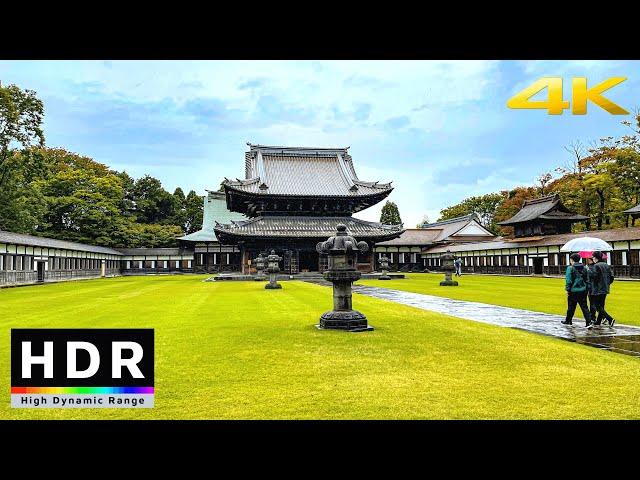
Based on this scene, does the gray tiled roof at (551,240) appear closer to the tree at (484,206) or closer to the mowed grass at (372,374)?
the tree at (484,206)

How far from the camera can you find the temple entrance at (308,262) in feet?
138

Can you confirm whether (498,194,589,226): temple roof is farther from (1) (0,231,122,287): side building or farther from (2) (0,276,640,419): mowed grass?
(1) (0,231,122,287): side building

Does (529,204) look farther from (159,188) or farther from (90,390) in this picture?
(90,390)

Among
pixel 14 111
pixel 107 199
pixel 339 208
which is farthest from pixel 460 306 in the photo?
pixel 107 199

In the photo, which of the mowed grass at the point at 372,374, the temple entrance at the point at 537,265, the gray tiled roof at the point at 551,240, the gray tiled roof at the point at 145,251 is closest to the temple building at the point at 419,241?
the gray tiled roof at the point at 551,240

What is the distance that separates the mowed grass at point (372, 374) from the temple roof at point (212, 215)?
1749 inches

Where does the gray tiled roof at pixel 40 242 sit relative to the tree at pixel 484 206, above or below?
below

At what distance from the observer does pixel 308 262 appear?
139ft

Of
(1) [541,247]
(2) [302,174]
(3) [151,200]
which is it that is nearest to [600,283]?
(1) [541,247]

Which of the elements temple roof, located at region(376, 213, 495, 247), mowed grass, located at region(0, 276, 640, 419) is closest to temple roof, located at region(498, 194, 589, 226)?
temple roof, located at region(376, 213, 495, 247)

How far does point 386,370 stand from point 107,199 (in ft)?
167

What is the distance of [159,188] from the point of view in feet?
222

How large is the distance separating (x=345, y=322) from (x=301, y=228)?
31.1 m

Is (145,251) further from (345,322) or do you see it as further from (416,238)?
(345,322)
